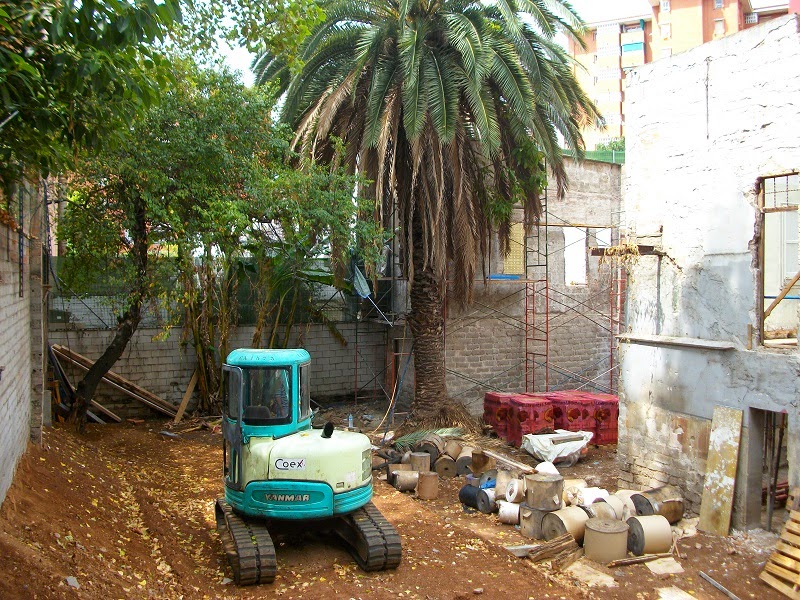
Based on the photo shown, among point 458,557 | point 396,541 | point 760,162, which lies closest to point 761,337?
point 760,162

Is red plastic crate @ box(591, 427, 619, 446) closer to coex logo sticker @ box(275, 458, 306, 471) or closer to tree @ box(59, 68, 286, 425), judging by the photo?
tree @ box(59, 68, 286, 425)

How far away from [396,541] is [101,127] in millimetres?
5081

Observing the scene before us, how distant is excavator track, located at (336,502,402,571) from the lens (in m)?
7.34

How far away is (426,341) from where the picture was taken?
1598 cm

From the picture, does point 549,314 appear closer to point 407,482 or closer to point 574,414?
point 574,414

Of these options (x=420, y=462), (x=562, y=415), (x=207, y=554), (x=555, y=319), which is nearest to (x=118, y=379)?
(x=420, y=462)

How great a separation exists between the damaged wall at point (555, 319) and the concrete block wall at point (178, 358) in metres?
2.57

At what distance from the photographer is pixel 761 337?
9359 millimetres

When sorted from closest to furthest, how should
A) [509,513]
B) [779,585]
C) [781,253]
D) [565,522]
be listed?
[779,585] < [565,522] < [509,513] < [781,253]

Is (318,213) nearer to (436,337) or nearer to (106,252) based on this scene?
(106,252)

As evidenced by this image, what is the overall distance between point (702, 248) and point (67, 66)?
8753 mm

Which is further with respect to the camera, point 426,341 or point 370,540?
point 426,341

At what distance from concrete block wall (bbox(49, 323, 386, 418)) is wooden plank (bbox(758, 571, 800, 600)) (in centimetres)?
1136

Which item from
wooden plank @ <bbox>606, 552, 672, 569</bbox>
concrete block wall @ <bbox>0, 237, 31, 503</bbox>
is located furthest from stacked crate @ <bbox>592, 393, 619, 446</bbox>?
concrete block wall @ <bbox>0, 237, 31, 503</bbox>
